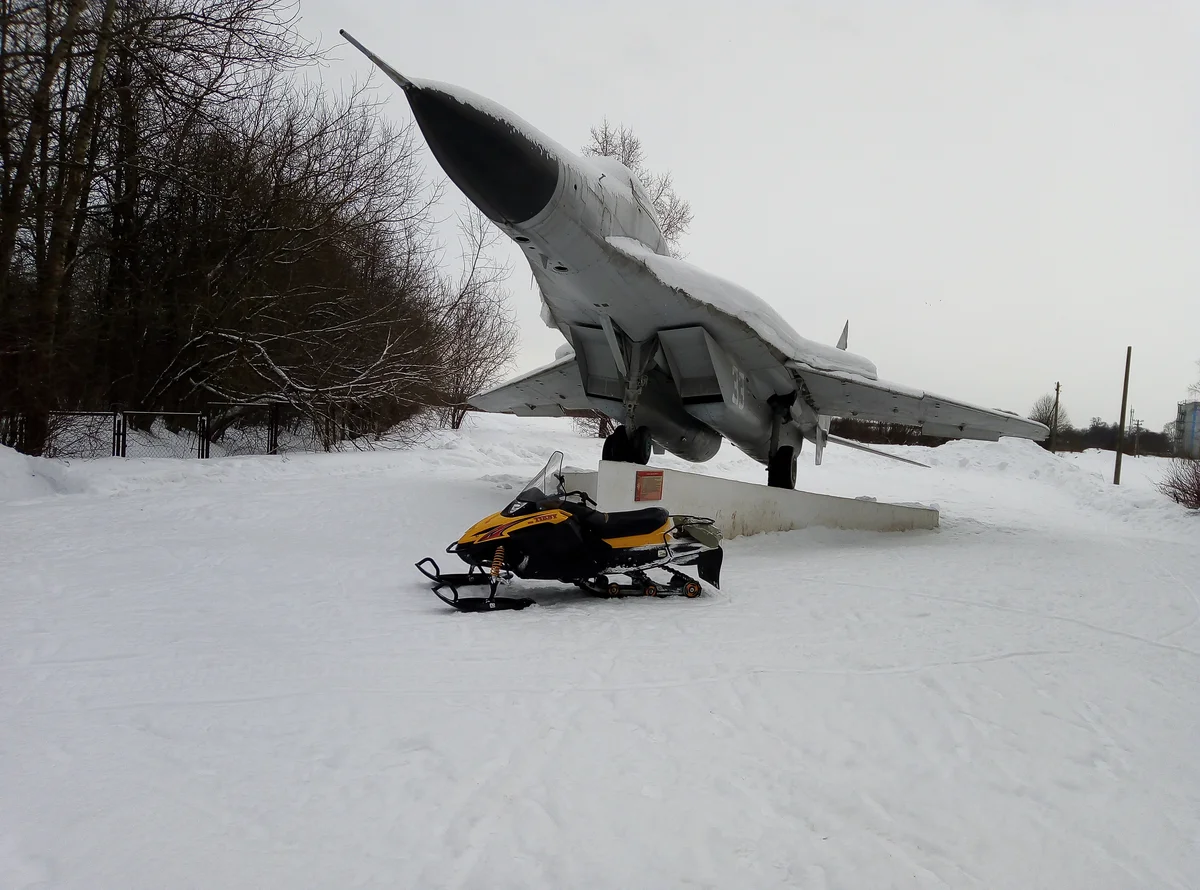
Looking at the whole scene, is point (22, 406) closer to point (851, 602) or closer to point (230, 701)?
point (230, 701)

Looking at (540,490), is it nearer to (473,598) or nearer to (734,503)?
(473,598)

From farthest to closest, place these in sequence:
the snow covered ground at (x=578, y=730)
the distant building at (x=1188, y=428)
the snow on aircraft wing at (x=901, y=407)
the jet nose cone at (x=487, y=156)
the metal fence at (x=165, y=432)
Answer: the distant building at (x=1188, y=428) → the metal fence at (x=165, y=432) → the snow on aircraft wing at (x=901, y=407) → the jet nose cone at (x=487, y=156) → the snow covered ground at (x=578, y=730)

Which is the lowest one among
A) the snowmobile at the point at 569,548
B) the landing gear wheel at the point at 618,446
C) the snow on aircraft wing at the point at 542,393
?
the snowmobile at the point at 569,548

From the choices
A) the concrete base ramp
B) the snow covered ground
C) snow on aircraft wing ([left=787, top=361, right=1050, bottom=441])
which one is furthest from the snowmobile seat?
snow on aircraft wing ([left=787, top=361, right=1050, bottom=441])

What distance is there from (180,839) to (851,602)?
4.37 m

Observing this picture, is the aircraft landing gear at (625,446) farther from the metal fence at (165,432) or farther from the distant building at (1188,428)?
the distant building at (1188,428)

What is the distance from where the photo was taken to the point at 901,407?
10.5 m

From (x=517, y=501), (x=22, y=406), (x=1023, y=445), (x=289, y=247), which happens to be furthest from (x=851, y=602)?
(x=1023, y=445)

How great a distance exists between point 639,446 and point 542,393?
3.77m

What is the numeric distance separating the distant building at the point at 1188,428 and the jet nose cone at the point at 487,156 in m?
17.2

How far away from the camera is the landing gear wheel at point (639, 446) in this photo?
29.9ft

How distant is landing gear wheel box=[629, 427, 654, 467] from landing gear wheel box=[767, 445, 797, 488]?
2.14 metres

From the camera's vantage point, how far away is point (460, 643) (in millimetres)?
3852

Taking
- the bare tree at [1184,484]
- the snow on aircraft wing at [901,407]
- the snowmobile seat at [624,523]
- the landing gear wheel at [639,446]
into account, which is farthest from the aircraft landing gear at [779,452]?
the bare tree at [1184,484]
